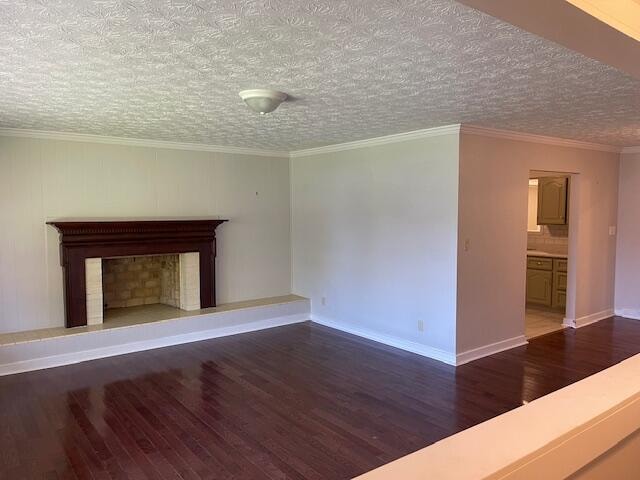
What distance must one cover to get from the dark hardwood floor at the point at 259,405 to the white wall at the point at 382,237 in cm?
43

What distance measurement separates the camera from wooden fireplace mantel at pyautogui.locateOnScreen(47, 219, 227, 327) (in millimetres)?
4895

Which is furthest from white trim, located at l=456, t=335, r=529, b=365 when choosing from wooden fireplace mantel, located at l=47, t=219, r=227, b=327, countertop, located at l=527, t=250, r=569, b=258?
wooden fireplace mantel, located at l=47, t=219, r=227, b=327

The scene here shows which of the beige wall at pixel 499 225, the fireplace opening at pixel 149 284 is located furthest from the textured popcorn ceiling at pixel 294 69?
the fireplace opening at pixel 149 284

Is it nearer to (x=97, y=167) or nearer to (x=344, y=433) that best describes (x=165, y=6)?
(x=344, y=433)

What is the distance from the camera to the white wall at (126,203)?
4.75 meters

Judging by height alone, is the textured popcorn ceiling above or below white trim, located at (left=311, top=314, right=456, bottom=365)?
above

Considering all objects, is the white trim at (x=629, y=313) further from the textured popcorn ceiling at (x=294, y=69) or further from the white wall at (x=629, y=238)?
the textured popcorn ceiling at (x=294, y=69)

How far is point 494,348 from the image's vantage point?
491cm

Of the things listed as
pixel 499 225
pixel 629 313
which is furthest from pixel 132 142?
pixel 629 313

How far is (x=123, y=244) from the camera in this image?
5184 millimetres

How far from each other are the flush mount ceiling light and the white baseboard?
9.94ft

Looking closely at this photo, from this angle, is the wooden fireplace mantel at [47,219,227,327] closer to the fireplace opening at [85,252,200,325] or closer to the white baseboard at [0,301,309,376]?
the fireplace opening at [85,252,200,325]

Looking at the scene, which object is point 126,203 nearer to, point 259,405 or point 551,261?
point 259,405

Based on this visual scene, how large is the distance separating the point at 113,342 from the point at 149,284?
127cm
